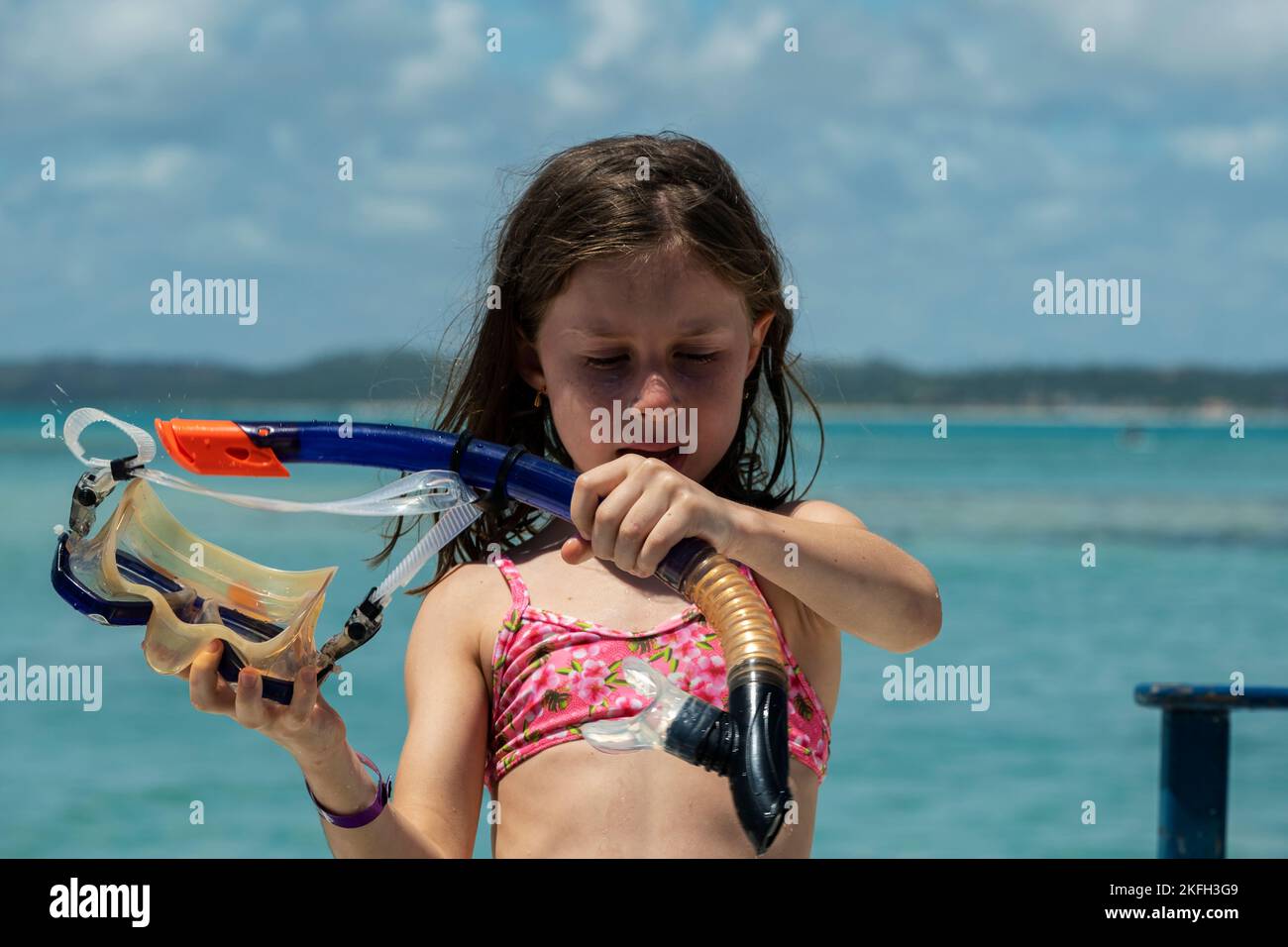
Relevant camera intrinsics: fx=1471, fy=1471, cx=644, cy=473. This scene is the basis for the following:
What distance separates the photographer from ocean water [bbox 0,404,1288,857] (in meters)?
6.58

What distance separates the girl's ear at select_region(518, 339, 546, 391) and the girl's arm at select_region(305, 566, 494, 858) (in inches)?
10.7

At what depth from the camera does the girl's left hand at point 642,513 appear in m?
1.43

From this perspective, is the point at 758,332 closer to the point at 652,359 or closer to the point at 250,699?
the point at 652,359

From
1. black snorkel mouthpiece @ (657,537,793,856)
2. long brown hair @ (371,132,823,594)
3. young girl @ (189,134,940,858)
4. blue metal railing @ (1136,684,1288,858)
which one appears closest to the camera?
black snorkel mouthpiece @ (657,537,793,856)

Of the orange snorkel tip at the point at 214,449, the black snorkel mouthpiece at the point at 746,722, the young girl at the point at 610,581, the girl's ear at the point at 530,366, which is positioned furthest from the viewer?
the girl's ear at the point at 530,366

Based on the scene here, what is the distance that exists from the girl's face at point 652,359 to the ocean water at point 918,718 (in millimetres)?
481

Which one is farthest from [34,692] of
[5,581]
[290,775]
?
[5,581]

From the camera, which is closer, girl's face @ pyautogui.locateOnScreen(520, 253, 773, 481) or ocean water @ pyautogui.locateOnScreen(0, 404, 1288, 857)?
girl's face @ pyautogui.locateOnScreen(520, 253, 773, 481)

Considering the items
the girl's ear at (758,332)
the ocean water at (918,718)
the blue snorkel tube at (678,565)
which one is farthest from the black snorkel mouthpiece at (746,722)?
the girl's ear at (758,332)

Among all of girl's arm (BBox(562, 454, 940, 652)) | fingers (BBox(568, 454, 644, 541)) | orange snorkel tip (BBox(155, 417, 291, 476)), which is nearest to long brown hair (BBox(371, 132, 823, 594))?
girl's arm (BBox(562, 454, 940, 652))

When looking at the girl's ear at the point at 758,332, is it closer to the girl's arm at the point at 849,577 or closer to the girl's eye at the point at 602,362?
the girl's eye at the point at 602,362

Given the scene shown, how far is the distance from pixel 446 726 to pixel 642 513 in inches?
23.6

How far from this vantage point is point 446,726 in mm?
1896

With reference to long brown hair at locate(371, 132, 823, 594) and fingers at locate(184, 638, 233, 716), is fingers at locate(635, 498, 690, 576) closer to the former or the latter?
fingers at locate(184, 638, 233, 716)
